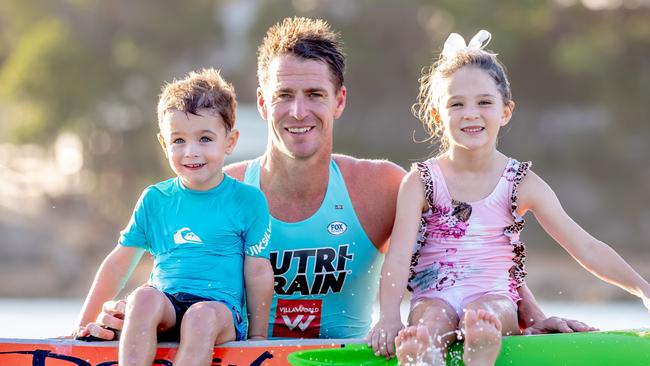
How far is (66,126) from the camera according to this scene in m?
29.6

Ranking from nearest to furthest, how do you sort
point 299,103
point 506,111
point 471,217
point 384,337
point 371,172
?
point 384,337, point 471,217, point 506,111, point 299,103, point 371,172

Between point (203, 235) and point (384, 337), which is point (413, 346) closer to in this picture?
point (384, 337)

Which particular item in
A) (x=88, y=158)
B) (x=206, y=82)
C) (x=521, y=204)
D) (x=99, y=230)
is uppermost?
(x=88, y=158)

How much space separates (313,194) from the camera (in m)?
5.41

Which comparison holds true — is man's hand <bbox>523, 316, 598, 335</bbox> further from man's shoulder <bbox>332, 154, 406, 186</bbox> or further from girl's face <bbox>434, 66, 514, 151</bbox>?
man's shoulder <bbox>332, 154, 406, 186</bbox>

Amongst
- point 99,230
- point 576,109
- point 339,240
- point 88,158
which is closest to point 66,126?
point 88,158

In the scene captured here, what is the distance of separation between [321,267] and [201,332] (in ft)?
3.94

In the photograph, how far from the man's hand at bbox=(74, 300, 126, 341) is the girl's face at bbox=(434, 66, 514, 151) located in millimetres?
1412

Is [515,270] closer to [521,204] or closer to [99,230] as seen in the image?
[521,204]

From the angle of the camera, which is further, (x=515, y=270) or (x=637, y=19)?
(x=637, y=19)

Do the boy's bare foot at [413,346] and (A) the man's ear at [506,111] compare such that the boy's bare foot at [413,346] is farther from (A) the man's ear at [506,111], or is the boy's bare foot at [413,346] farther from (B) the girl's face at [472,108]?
(A) the man's ear at [506,111]

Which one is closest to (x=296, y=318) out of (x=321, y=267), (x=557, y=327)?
(x=321, y=267)

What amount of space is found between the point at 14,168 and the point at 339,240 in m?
26.8

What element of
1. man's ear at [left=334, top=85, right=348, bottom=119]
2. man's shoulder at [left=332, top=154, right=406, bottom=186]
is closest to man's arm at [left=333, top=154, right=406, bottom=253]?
man's shoulder at [left=332, top=154, right=406, bottom=186]
